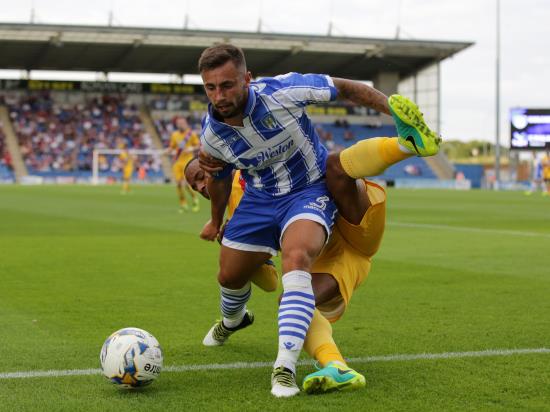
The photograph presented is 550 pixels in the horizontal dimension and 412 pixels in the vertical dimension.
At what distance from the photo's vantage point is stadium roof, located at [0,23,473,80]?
2128 inches

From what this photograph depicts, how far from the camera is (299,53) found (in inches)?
2330

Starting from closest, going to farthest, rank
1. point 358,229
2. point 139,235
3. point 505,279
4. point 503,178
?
point 358,229 → point 505,279 → point 139,235 → point 503,178

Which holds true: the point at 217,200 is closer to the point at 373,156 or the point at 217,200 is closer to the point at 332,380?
the point at 373,156

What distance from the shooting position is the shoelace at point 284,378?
4332 millimetres

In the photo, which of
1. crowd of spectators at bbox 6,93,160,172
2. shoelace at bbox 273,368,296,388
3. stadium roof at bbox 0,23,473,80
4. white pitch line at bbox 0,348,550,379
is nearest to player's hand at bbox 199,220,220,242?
white pitch line at bbox 0,348,550,379

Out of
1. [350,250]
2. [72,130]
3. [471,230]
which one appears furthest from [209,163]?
[72,130]

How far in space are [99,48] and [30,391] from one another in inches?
2170

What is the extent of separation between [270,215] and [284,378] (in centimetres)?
104

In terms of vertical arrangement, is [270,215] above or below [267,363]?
above

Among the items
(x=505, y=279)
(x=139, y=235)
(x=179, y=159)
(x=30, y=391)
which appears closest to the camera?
(x=30, y=391)

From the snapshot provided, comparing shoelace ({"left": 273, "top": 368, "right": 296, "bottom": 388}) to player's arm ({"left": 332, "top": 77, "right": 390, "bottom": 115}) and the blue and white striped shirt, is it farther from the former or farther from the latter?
player's arm ({"left": 332, "top": 77, "right": 390, "bottom": 115})

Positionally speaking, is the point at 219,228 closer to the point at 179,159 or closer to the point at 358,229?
the point at 358,229

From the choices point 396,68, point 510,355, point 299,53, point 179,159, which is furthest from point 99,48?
point 510,355

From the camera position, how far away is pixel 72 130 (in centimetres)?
5991
